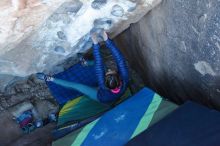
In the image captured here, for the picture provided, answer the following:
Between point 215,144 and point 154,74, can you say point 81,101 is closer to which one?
point 154,74

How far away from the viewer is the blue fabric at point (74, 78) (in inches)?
91.7

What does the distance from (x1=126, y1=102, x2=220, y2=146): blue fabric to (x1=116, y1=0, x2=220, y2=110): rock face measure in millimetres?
201

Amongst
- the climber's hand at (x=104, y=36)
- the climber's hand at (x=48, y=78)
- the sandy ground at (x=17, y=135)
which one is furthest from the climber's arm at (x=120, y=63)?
the sandy ground at (x=17, y=135)

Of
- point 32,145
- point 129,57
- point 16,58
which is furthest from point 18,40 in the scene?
point 129,57

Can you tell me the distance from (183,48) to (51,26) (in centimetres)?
60

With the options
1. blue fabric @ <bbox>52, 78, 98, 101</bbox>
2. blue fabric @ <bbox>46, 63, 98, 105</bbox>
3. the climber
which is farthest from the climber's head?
blue fabric @ <bbox>46, 63, 98, 105</bbox>

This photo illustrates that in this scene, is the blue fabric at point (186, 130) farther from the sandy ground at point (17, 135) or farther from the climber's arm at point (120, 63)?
the sandy ground at point (17, 135)

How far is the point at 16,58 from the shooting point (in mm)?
1854

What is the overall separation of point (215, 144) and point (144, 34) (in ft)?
2.99

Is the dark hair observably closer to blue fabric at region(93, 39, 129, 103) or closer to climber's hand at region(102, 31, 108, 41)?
blue fabric at region(93, 39, 129, 103)

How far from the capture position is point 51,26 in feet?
5.53

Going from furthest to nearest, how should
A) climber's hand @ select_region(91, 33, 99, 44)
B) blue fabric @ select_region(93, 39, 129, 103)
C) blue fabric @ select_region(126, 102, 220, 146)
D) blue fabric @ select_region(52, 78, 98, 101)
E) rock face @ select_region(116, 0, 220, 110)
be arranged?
blue fabric @ select_region(52, 78, 98, 101)
blue fabric @ select_region(93, 39, 129, 103)
climber's hand @ select_region(91, 33, 99, 44)
rock face @ select_region(116, 0, 220, 110)
blue fabric @ select_region(126, 102, 220, 146)

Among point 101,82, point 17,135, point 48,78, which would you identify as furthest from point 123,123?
point 17,135

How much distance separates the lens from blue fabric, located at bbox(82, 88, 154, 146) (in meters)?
1.57
